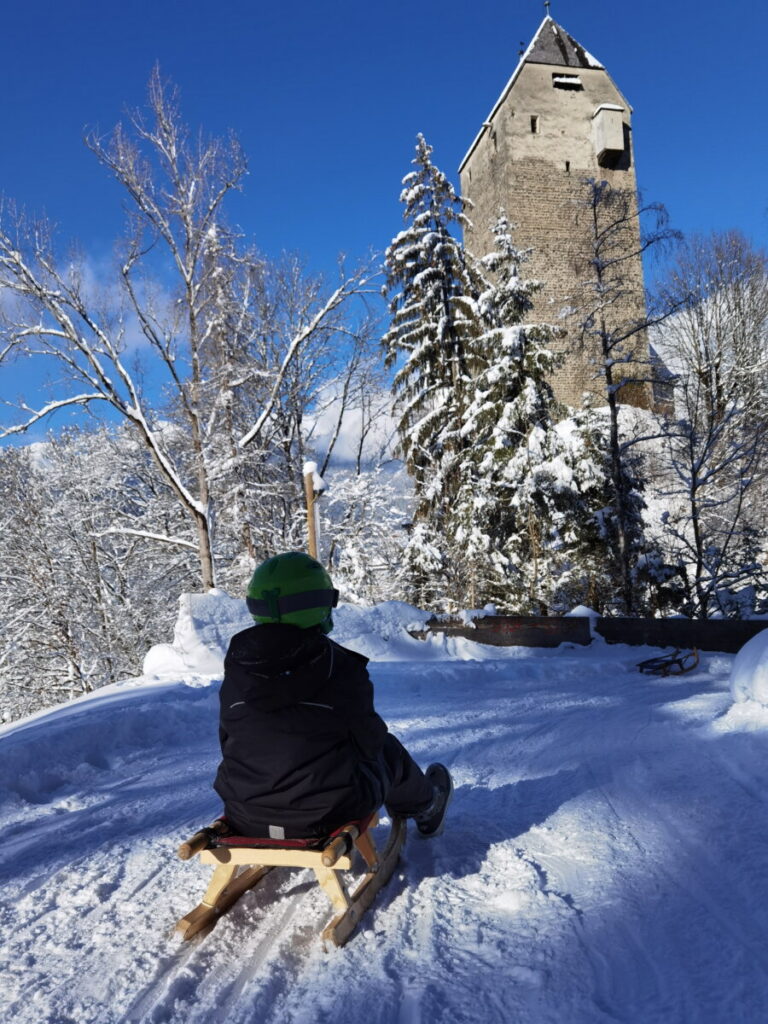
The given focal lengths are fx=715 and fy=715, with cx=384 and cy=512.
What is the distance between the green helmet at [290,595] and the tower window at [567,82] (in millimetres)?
40800

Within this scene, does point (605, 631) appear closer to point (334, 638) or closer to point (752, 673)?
point (334, 638)

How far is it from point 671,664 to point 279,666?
6.54 metres

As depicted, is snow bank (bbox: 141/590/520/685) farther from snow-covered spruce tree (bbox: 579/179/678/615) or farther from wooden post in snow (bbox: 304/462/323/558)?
snow-covered spruce tree (bbox: 579/179/678/615)

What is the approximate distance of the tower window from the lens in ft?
119

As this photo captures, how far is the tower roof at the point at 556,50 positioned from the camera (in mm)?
36531

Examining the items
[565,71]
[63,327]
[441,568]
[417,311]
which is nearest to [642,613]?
[441,568]

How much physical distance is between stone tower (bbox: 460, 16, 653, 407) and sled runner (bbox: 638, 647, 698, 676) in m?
26.7

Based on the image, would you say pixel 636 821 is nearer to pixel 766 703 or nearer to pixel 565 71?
pixel 766 703

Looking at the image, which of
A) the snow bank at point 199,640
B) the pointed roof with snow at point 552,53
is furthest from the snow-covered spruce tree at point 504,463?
the pointed roof with snow at point 552,53

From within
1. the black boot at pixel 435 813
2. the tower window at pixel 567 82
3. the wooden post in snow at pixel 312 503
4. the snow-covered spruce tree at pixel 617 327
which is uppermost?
the tower window at pixel 567 82

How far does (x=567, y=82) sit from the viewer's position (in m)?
36.3

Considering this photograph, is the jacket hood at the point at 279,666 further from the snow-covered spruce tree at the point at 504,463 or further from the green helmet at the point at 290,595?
the snow-covered spruce tree at the point at 504,463

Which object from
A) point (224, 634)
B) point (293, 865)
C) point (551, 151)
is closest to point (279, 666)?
point (293, 865)

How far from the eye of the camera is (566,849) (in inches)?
118
